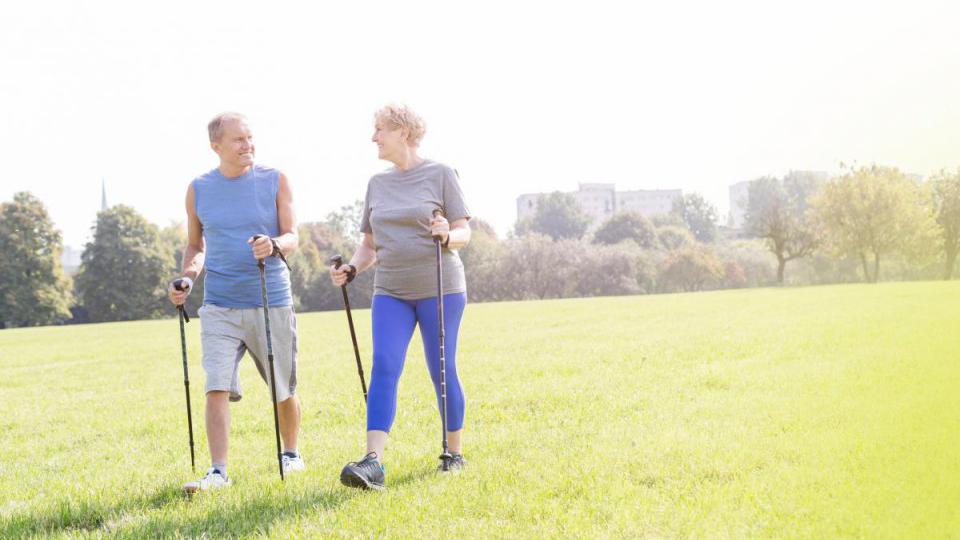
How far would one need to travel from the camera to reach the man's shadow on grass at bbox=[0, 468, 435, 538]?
4.69 metres

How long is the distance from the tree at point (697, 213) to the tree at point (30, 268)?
302 feet

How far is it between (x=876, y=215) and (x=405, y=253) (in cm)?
5140

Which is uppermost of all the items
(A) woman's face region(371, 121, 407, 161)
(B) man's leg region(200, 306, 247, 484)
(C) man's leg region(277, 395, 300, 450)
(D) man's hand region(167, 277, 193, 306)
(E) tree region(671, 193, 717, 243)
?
(E) tree region(671, 193, 717, 243)

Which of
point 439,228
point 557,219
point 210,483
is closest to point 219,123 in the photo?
point 439,228

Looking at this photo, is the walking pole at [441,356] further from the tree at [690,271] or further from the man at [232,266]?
the tree at [690,271]

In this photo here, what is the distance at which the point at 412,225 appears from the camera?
5.54 m

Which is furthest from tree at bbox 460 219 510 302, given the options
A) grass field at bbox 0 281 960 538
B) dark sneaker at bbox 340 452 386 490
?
dark sneaker at bbox 340 452 386 490

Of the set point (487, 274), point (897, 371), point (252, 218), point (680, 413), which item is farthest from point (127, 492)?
point (487, 274)

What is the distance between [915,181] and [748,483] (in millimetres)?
49216

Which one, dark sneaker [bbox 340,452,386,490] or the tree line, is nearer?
dark sneaker [bbox 340,452,386,490]

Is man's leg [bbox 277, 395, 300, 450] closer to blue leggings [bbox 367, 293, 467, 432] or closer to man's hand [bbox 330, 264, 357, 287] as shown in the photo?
blue leggings [bbox 367, 293, 467, 432]

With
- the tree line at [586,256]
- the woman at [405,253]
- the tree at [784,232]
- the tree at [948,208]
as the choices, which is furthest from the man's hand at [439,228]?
the tree at [784,232]

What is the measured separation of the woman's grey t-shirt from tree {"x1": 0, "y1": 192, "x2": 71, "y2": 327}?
57.1 metres

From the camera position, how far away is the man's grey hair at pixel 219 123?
5.61m
